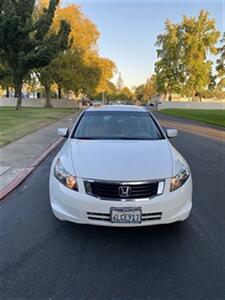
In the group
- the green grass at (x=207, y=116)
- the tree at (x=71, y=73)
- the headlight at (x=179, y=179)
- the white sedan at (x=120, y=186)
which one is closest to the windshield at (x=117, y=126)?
the white sedan at (x=120, y=186)

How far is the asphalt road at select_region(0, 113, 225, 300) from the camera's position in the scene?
2957mm

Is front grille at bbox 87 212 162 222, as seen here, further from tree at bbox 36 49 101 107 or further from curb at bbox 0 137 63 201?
tree at bbox 36 49 101 107

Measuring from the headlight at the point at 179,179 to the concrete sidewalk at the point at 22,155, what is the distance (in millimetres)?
3125

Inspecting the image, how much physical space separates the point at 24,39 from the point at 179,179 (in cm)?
2673

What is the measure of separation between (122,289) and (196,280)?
29.0 inches

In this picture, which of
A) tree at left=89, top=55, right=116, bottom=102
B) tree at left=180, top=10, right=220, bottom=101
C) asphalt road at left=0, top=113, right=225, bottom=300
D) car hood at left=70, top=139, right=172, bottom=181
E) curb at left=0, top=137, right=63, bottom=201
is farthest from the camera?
tree at left=180, top=10, right=220, bottom=101

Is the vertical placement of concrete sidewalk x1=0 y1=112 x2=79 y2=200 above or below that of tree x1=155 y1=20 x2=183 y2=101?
below

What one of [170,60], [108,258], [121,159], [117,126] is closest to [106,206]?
[108,258]

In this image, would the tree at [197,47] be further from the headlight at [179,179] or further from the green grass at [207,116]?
the headlight at [179,179]

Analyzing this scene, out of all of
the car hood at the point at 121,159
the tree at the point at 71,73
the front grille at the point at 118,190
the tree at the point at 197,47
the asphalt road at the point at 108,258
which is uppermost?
the tree at the point at 197,47

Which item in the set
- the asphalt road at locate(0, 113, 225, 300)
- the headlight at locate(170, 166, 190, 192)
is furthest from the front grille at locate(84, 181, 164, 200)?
the asphalt road at locate(0, 113, 225, 300)

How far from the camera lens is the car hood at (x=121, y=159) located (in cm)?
367

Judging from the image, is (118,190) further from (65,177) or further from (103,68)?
(103,68)

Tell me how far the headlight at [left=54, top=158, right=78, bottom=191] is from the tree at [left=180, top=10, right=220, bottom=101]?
5912 centimetres
